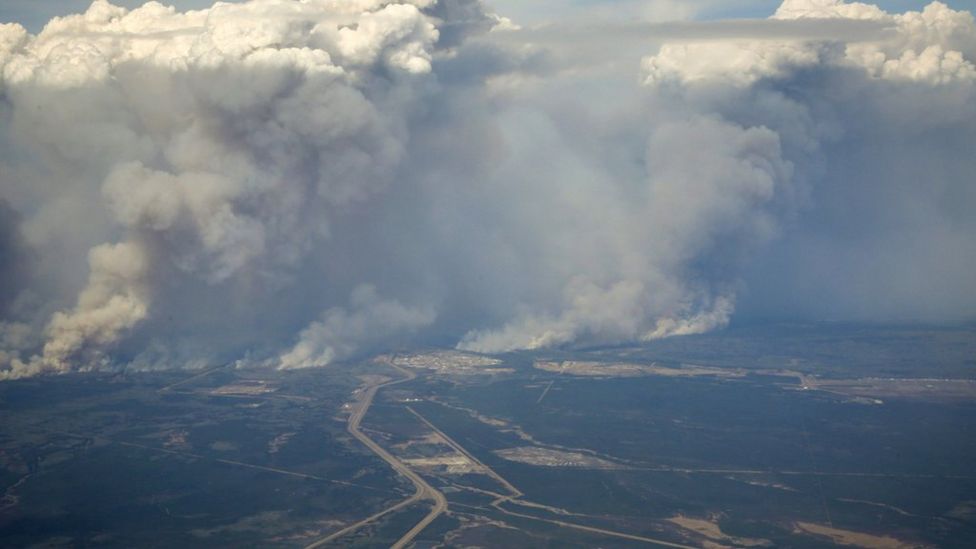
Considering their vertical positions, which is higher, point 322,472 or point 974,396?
point 322,472

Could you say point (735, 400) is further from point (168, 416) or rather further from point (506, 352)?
point (168, 416)

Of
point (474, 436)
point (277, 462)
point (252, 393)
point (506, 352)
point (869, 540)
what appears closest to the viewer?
point (869, 540)

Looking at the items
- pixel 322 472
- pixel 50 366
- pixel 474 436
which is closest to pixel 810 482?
pixel 474 436

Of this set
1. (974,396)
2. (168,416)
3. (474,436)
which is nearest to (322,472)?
(474,436)

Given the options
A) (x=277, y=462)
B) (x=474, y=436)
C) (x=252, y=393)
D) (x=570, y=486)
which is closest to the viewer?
(x=570, y=486)

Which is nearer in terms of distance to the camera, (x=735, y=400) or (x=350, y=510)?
(x=350, y=510)

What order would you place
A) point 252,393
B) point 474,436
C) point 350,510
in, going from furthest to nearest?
point 252,393 → point 474,436 → point 350,510

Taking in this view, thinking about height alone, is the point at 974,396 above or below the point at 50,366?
below

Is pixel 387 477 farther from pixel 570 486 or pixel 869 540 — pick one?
pixel 869 540

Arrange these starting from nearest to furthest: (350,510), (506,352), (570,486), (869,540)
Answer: (869,540) < (350,510) < (570,486) < (506,352)
